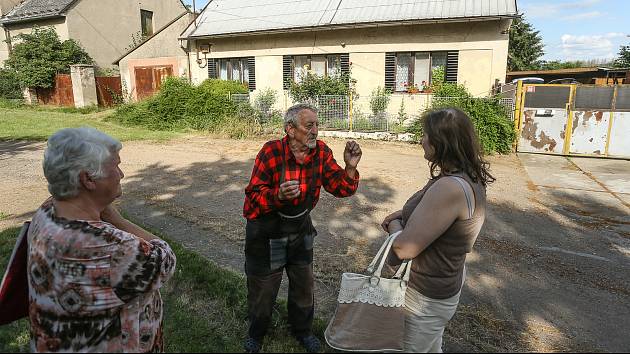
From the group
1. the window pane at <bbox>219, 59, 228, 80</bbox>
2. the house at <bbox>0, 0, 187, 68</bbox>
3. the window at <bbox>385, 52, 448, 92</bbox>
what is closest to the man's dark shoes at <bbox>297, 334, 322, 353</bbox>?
the window at <bbox>385, 52, 448, 92</bbox>

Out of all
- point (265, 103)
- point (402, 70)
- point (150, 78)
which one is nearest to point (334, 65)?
point (402, 70)

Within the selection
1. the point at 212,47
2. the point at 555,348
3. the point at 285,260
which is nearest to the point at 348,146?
the point at 285,260

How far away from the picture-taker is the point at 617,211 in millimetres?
6773

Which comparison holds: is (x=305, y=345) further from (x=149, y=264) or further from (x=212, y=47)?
(x=212, y=47)

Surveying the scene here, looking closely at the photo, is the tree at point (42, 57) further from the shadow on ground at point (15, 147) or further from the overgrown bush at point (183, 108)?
the shadow on ground at point (15, 147)

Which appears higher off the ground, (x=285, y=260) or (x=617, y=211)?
(x=285, y=260)

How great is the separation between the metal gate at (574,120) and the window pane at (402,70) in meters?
4.45

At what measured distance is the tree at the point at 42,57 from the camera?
2066cm

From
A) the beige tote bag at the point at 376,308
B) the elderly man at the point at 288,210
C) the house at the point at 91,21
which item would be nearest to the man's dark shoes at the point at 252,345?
the elderly man at the point at 288,210

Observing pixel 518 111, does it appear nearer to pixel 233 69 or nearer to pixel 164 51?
pixel 233 69

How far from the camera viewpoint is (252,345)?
114 inches

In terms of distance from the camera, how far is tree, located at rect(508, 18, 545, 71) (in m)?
39.5

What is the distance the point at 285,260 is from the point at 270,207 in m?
0.43

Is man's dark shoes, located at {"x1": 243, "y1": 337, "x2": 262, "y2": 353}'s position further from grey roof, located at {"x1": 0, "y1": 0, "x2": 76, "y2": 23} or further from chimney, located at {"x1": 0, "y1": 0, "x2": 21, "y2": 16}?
chimney, located at {"x1": 0, "y1": 0, "x2": 21, "y2": 16}
